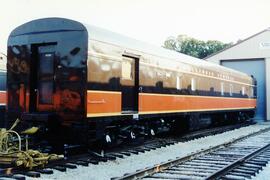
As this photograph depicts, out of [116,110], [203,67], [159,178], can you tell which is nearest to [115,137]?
[116,110]

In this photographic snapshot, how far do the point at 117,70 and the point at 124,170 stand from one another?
3107 millimetres

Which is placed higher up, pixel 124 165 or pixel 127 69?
pixel 127 69

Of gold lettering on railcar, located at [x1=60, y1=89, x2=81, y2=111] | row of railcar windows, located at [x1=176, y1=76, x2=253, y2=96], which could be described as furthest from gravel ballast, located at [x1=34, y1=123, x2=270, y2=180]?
row of railcar windows, located at [x1=176, y1=76, x2=253, y2=96]

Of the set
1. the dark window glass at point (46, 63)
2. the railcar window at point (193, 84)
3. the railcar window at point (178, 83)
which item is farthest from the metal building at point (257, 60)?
the dark window glass at point (46, 63)

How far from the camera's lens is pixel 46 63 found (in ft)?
35.4

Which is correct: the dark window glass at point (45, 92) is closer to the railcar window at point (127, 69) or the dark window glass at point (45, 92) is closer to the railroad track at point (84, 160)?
the railroad track at point (84, 160)

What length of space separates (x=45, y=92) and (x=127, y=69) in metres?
2.55

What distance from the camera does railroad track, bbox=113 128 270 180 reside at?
27.4 feet

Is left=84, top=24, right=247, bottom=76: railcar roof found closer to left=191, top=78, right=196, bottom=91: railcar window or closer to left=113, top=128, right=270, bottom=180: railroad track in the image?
left=191, top=78, right=196, bottom=91: railcar window

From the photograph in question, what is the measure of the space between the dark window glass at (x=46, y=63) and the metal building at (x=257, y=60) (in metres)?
25.8

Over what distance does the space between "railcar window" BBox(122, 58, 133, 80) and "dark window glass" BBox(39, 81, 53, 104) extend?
2175mm

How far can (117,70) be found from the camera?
36.9 ft

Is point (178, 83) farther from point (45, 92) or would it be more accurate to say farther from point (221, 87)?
point (221, 87)

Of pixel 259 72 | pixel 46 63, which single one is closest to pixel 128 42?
pixel 46 63
